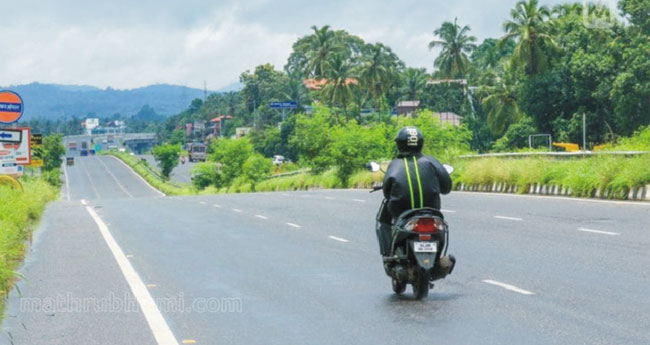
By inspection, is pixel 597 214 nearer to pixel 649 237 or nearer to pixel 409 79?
pixel 649 237

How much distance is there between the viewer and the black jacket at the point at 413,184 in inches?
396

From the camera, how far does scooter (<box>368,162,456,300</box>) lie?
9.75 meters

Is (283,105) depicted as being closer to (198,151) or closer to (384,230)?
(198,151)

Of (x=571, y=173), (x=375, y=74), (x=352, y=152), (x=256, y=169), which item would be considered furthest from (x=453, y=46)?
(x=571, y=173)

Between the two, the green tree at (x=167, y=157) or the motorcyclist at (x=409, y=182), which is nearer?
the motorcyclist at (x=409, y=182)

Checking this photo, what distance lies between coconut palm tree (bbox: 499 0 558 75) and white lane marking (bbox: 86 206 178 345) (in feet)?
198

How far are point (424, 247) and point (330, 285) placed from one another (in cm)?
194

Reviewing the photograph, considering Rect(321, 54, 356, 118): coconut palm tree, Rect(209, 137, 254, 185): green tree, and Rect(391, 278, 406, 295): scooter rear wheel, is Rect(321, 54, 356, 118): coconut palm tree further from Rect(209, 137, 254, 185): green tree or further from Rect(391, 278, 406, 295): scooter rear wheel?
Rect(391, 278, 406, 295): scooter rear wheel

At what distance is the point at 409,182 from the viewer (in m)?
10.1

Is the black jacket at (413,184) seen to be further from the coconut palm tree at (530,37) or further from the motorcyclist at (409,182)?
A: the coconut palm tree at (530,37)

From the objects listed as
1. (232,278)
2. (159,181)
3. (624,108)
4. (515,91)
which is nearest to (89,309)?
(232,278)

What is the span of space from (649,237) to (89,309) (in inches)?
338

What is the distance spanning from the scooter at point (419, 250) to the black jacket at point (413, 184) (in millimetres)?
200

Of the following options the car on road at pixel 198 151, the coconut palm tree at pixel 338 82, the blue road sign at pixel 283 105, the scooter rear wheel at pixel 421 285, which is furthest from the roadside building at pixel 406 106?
the scooter rear wheel at pixel 421 285
